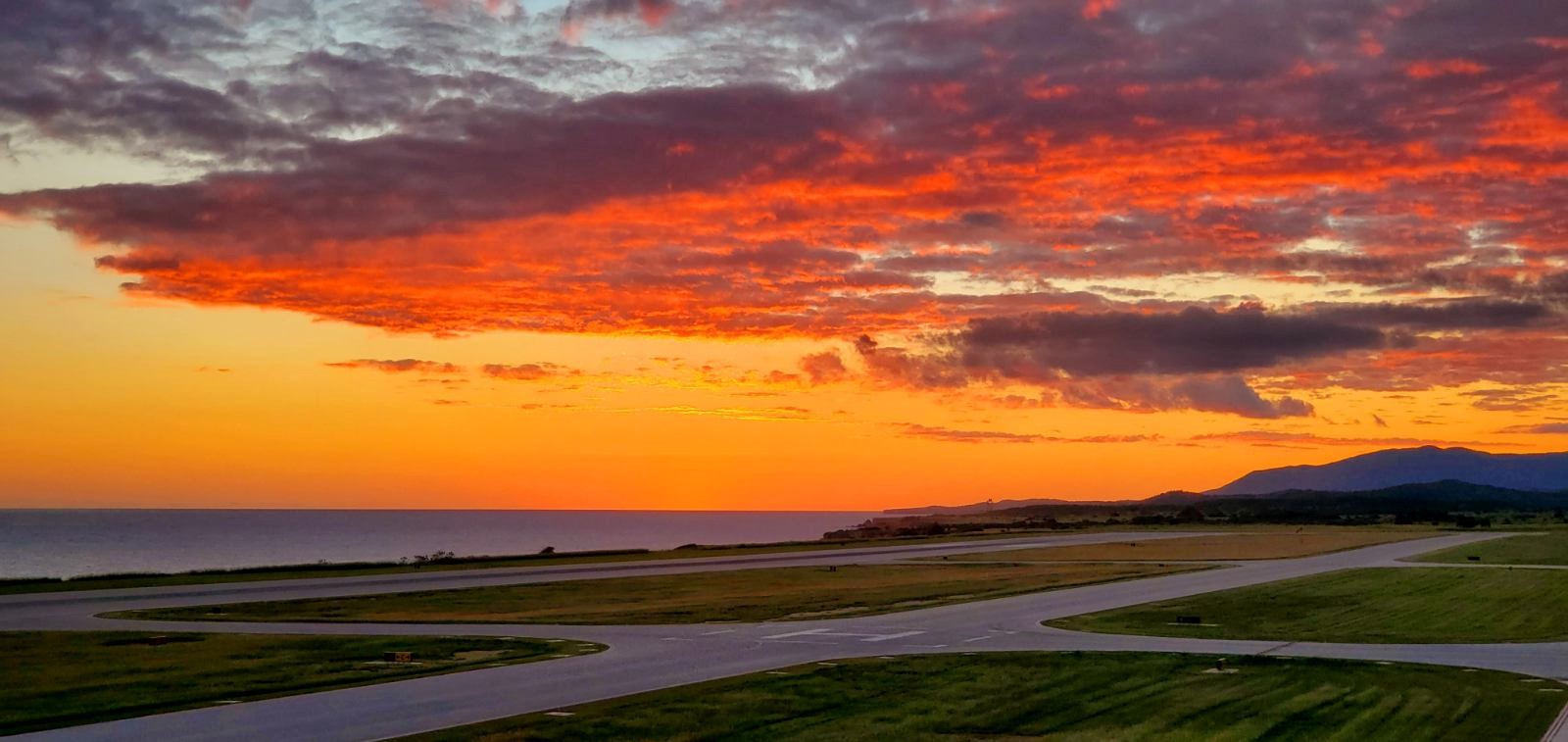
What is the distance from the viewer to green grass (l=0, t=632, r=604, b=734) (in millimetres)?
23125

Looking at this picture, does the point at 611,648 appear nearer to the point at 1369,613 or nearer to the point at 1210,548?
the point at 1369,613

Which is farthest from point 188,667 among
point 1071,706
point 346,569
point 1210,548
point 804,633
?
point 1210,548

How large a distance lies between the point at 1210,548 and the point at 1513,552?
18.4 metres

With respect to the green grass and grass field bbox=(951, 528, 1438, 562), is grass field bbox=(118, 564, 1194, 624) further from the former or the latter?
grass field bbox=(951, 528, 1438, 562)

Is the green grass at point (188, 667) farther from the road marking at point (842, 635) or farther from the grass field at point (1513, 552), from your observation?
the grass field at point (1513, 552)

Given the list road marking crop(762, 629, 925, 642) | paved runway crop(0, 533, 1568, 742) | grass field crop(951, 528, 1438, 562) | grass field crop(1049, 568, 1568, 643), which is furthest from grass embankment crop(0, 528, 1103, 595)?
grass field crop(1049, 568, 1568, 643)

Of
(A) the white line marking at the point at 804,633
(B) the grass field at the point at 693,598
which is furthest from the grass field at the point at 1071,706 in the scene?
(B) the grass field at the point at 693,598

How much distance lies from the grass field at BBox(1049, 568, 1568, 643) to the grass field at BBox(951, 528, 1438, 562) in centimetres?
2360

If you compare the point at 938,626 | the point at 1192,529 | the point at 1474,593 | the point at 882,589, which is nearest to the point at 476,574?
the point at 882,589

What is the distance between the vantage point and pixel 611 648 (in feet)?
105

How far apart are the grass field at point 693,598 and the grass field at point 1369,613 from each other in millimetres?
7576

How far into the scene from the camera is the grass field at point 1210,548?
8212 centimetres

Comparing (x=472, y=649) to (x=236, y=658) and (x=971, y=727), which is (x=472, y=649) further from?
(x=971, y=727)

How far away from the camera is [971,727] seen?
2145 cm
